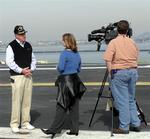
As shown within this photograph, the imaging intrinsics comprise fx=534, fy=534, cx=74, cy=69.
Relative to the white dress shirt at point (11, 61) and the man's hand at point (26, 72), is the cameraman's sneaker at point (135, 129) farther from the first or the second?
the white dress shirt at point (11, 61)

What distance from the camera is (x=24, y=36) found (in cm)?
899

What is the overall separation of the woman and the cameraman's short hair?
74cm

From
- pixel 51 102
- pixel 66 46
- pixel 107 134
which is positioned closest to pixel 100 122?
pixel 107 134

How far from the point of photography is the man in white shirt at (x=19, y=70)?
8.88 meters

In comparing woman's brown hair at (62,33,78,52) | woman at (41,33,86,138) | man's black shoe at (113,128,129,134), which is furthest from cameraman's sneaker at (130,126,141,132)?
woman's brown hair at (62,33,78,52)

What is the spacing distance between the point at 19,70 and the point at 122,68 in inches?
67.2

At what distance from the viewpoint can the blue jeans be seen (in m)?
8.45

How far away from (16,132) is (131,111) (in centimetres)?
195

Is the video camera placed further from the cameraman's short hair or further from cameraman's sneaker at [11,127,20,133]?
cameraman's sneaker at [11,127,20,133]

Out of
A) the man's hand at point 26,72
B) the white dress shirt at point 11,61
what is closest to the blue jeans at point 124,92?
the man's hand at point 26,72

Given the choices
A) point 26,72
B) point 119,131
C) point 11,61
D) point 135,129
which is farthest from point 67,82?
point 135,129

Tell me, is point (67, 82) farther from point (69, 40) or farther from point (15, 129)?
point (15, 129)

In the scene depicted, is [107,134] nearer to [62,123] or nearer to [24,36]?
[62,123]

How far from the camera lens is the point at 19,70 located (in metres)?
8.80
